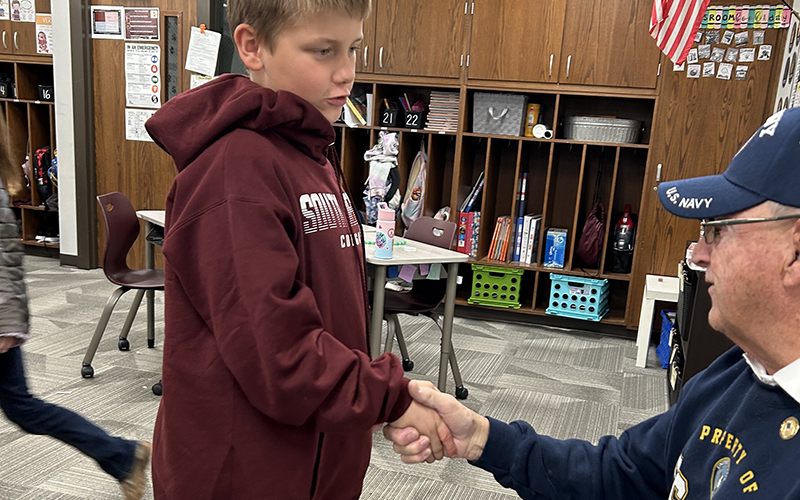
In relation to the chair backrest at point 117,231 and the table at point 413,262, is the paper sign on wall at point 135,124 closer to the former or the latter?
the chair backrest at point 117,231

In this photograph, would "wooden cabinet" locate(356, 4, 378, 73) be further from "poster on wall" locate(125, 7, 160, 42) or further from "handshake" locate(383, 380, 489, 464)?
"handshake" locate(383, 380, 489, 464)

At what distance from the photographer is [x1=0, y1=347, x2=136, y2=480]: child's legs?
186 centimetres

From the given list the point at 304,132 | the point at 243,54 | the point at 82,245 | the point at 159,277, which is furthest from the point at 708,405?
the point at 82,245

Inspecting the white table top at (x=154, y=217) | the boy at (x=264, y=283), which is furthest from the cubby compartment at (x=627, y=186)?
the boy at (x=264, y=283)

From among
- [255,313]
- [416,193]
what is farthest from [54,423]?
[416,193]

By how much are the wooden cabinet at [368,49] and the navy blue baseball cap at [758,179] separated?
4.06 m

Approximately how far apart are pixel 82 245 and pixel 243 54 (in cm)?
510

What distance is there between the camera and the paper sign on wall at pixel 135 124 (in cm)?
521

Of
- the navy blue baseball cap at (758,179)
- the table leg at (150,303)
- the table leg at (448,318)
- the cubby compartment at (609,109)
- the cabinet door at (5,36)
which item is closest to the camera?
the navy blue baseball cap at (758,179)

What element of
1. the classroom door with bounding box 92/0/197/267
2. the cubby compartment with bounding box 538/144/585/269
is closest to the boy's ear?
the cubby compartment with bounding box 538/144/585/269

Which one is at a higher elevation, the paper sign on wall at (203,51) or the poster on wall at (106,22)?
the poster on wall at (106,22)

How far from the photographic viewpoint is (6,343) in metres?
1.66

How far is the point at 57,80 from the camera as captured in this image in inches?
207

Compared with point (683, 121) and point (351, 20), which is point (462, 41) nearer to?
point (683, 121)
